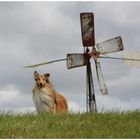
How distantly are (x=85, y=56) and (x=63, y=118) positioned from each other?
26.2 feet

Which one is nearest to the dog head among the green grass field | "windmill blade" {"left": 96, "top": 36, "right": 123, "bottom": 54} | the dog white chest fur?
the dog white chest fur

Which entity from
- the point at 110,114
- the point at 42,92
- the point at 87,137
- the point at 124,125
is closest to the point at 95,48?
the point at 42,92

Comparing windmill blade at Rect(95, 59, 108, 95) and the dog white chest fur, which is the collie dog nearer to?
the dog white chest fur

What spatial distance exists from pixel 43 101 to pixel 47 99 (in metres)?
0.20

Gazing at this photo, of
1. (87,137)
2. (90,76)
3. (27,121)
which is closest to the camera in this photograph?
(87,137)

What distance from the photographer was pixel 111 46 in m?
26.0

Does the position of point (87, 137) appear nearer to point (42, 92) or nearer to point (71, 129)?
point (71, 129)

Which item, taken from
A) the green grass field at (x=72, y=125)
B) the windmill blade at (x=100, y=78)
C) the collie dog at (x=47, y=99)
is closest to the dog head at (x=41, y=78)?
the collie dog at (x=47, y=99)

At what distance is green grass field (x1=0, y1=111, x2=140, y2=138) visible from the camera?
14.9 metres

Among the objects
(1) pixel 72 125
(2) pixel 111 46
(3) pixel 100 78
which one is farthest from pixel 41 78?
(1) pixel 72 125

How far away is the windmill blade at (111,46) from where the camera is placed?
84.4ft

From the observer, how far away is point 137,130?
16.2 metres

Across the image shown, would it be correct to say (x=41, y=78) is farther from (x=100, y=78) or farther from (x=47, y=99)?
(x=100, y=78)

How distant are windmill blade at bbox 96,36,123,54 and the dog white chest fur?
300 centimetres
